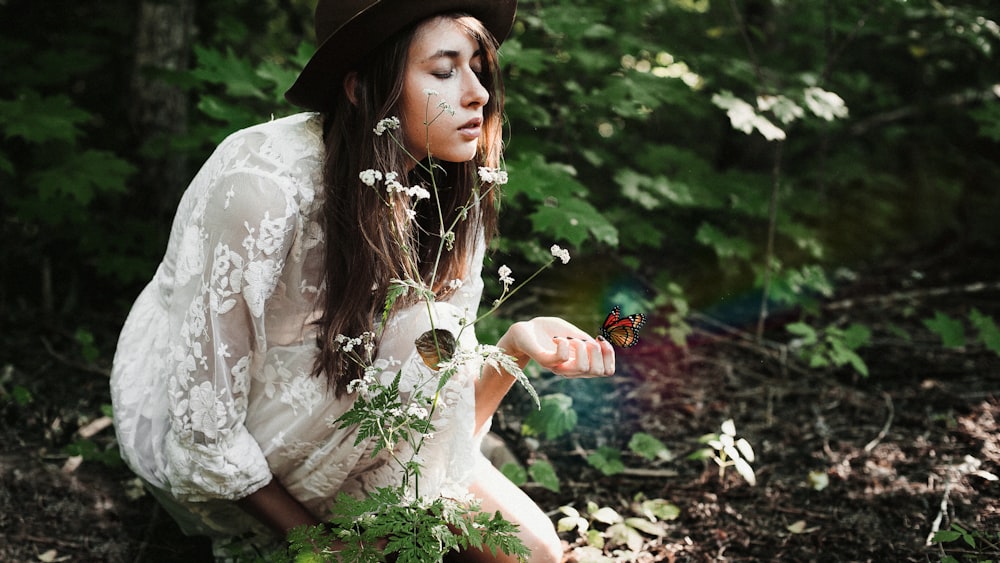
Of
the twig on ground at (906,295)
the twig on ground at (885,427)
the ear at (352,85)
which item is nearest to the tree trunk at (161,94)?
the ear at (352,85)

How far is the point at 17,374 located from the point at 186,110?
5.30 ft

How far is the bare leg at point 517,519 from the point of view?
1.91m

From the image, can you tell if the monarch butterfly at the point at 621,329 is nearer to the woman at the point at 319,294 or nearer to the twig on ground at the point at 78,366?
the woman at the point at 319,294

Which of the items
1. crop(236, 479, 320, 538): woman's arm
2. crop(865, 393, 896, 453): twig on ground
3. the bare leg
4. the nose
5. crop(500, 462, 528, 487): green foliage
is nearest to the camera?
the nose

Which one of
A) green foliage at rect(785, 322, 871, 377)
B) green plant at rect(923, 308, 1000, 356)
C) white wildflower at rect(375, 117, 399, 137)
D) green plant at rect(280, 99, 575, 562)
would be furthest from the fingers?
green plant at rect(923, 308, 1000, 356)

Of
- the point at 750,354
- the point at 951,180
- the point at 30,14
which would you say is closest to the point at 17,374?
the point at 30,14

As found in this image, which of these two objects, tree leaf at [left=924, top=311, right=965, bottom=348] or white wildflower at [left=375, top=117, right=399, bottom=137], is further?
tree leaf at [left=924, top=311, right=965, bottom=348]

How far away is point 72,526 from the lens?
7.30ft

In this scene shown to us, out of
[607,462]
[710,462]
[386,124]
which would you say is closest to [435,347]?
[386,124]

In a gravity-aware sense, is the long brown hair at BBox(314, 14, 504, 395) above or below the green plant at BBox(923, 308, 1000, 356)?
above

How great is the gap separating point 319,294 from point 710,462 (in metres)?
1.57

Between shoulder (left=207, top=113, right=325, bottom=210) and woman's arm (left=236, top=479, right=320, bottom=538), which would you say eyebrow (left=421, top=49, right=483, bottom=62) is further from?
woman's arm (left=236, top=479, right=320, bottom=538)

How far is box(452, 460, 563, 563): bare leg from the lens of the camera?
1912 mm

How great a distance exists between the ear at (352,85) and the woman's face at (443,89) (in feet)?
0.41
